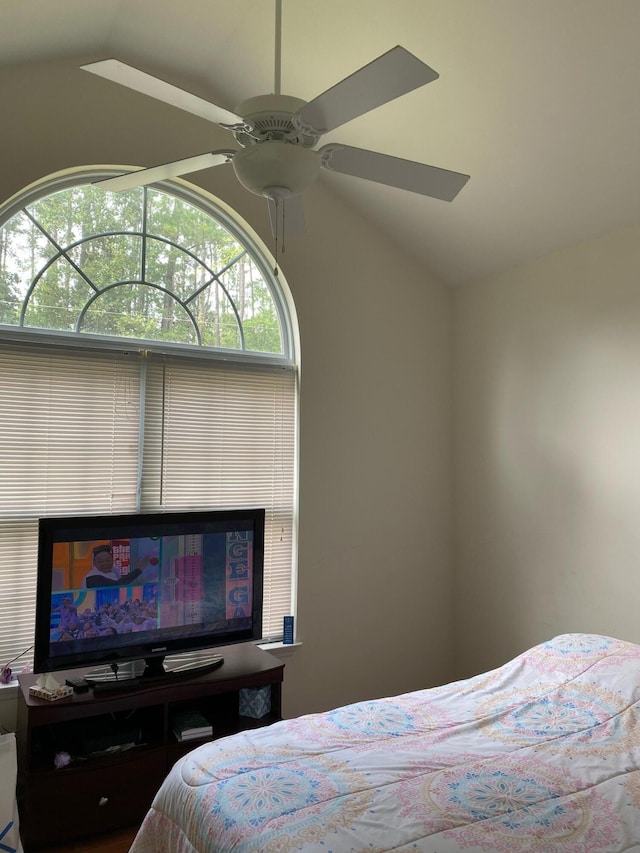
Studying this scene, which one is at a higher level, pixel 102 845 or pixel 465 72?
pixel 465 72

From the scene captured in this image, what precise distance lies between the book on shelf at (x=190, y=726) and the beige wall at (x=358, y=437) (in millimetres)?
733

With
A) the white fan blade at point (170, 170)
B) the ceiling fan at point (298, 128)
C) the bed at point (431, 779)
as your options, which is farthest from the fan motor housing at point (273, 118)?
the bed at point (431, 779)

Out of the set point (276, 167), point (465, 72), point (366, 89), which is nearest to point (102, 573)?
point (276, 167)

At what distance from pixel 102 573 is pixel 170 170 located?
1.66m

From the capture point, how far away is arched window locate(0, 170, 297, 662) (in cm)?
301

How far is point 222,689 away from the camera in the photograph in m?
2.82

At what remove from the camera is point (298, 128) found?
1.67m

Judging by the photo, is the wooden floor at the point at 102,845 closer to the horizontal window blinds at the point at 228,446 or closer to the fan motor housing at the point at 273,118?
the horizontal window blinds at the point at 228,446

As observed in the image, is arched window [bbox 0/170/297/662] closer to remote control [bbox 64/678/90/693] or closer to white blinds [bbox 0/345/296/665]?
white blinds [bbox 0/345/296/665]

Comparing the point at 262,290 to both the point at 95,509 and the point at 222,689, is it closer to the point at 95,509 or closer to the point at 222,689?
the point at 95,509

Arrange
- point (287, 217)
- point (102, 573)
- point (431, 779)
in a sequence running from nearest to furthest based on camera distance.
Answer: point (431, 779)
point (287, 217)
point (102, 573)

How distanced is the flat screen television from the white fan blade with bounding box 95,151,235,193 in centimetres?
137

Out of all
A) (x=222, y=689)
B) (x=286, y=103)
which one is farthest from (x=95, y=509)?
(x=286, y=103)

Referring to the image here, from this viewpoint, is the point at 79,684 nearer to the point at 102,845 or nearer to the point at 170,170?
the point at 102,845
